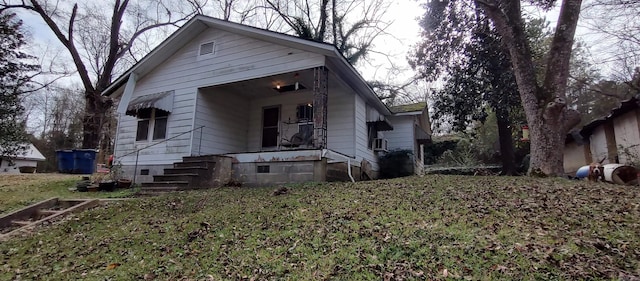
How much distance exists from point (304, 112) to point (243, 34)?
3.32 m

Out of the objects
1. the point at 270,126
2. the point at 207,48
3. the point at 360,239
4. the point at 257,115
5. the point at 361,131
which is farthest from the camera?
the point at 257,115

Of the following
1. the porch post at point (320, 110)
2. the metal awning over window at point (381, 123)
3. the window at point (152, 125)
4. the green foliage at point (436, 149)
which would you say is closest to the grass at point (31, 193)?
the window at point (152, 125)

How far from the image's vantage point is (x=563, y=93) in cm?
821

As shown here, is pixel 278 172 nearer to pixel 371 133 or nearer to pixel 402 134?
pixel 371 133

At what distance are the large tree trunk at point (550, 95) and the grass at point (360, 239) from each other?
1.89 m

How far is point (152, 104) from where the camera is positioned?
10539 mm

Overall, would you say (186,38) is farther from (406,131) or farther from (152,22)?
(152,22)

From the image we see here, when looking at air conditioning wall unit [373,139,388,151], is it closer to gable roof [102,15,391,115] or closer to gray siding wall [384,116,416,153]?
gray siding wall [384,116,416,153]

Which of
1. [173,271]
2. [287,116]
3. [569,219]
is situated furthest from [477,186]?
[287,116]

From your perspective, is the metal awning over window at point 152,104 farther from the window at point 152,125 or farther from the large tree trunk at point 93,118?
the large tree trunk at point 93,118

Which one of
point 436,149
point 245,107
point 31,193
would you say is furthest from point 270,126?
point 436,149

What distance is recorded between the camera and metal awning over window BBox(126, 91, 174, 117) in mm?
10578

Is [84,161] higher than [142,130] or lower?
lower

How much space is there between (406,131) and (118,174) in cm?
1152
